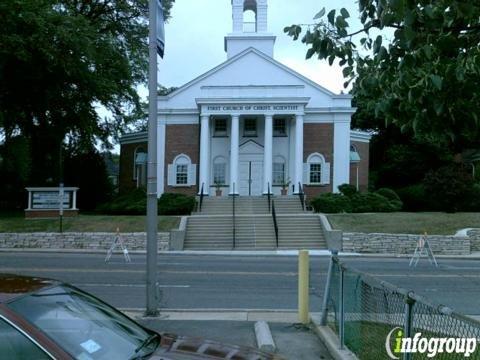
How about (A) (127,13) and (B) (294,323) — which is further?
(A) (127,13)

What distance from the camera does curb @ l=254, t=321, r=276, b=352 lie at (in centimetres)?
691

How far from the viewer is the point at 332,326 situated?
26.8ft

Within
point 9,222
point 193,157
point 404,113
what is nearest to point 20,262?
point 9,222

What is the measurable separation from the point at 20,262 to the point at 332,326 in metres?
13.4

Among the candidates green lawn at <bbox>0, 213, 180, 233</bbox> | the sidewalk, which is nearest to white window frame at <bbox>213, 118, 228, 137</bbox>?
green lawn at <bbox>0, 213, 180, 233</bbox>

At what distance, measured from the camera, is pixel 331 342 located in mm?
7250

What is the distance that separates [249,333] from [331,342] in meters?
1.34

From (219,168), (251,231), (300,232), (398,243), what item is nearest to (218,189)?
(219,168)

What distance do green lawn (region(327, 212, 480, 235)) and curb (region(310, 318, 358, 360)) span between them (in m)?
19.5

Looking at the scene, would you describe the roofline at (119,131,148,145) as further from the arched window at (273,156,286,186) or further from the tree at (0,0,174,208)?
the arched window at (273,156,286,186)

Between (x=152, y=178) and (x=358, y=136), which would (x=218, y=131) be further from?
(x=152, y=178)

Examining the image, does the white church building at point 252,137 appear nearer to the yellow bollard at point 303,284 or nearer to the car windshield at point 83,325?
the yellow bollard at point 303,284

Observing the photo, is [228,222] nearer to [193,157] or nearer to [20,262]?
[193,157]

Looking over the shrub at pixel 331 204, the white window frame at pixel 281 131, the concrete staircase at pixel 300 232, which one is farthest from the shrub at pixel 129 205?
the shrub at pixel 331 204
